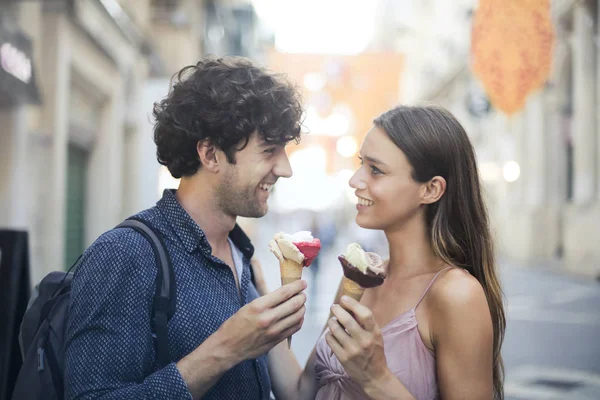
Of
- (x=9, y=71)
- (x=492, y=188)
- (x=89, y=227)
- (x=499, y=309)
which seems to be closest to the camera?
(x=499, y=309)

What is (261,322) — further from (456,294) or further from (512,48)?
(512,48)

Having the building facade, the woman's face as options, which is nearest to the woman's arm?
the woman's face

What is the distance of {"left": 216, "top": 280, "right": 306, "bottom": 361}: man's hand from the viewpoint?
193 cm

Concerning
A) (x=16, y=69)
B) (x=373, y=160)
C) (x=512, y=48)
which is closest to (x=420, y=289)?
(x=373, y=160)

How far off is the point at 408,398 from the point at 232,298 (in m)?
0.72

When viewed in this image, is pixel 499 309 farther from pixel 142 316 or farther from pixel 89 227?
pixel 89 227

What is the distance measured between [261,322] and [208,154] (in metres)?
0.76

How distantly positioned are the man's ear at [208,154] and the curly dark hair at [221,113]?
20mm

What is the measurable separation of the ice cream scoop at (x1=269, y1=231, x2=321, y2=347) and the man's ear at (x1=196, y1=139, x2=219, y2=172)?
37 cm

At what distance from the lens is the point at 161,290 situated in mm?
2057

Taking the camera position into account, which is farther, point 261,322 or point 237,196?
point 237,196

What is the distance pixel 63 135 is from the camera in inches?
396

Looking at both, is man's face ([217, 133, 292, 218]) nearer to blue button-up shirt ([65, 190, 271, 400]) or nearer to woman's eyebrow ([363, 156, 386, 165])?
blue button-up shirt ([65, 190, 271, 400])

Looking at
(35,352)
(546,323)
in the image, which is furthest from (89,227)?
(35,352)
